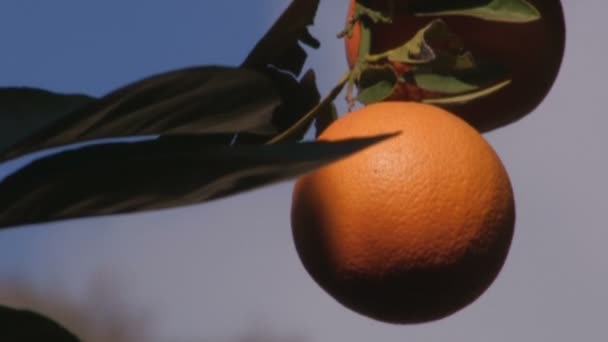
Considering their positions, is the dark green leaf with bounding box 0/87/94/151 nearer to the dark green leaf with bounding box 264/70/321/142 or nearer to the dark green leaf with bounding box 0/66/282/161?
the dark green leaf with bounding box 0/66/282/161

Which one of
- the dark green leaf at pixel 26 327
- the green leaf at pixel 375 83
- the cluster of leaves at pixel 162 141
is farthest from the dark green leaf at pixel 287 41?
the dark green leaf at pixel 26 327

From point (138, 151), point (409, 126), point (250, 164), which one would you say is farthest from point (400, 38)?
point (250, 164)

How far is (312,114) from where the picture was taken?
1.04 meters

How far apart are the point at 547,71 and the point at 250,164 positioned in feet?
1.73

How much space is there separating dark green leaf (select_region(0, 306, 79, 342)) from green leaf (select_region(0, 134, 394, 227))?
72mm

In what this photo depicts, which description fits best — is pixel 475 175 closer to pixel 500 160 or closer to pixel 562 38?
pixel 500 160

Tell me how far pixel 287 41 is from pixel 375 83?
0.13 meters

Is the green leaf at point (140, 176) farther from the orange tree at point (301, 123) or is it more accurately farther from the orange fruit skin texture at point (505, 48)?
the orange fruit skin texture at point (505, 48)

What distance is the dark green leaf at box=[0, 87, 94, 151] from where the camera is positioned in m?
0.95

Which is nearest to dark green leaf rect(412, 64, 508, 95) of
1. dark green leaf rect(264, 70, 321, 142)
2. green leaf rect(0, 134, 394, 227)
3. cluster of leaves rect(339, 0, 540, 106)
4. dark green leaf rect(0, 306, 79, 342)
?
cluster of leaves rect(339, 0, 540, 106)

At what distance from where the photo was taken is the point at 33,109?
38.4 inches

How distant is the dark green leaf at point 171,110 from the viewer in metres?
0.84

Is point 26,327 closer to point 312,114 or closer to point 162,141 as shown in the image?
point 162,141

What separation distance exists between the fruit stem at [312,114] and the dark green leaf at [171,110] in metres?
0.07
